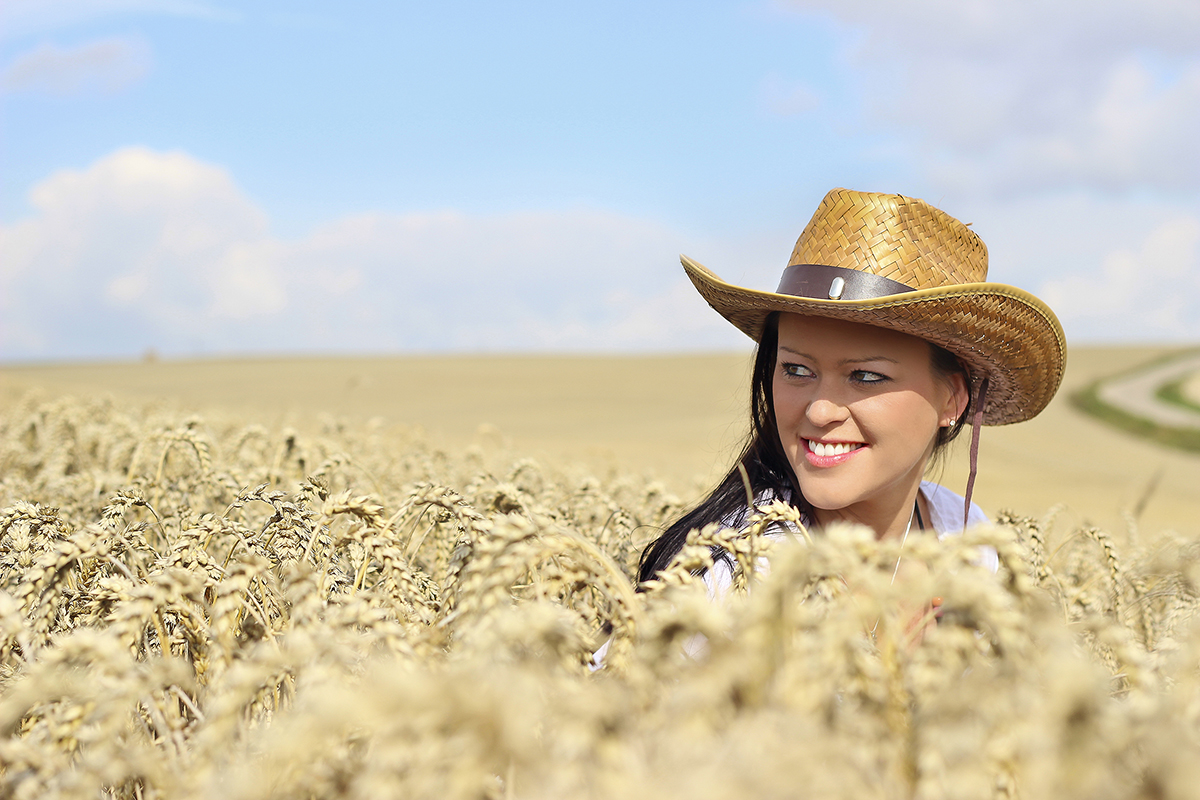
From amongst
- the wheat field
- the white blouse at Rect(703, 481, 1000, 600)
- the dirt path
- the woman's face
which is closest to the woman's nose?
the woman's face

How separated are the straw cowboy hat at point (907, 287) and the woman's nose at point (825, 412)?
243mm

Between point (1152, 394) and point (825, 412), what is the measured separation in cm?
3518

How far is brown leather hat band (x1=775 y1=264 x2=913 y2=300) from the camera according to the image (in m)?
2.68

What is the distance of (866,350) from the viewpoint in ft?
9.07

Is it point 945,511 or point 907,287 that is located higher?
point 907,287

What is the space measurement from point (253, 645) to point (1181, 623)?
2.28m

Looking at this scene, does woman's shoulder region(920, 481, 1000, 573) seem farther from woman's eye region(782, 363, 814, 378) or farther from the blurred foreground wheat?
the blurred foreground wheat

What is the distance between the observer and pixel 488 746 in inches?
35.4

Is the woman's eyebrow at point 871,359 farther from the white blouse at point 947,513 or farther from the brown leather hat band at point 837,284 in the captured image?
the white blouse at point 947,513

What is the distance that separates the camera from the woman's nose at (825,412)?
2.65 m

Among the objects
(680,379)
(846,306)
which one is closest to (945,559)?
(846,306)

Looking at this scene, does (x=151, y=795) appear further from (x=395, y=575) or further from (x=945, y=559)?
(x=945, y=559)

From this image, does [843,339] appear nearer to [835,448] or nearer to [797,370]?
[797,370]

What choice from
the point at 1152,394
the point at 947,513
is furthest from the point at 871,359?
the point at 1152,394
